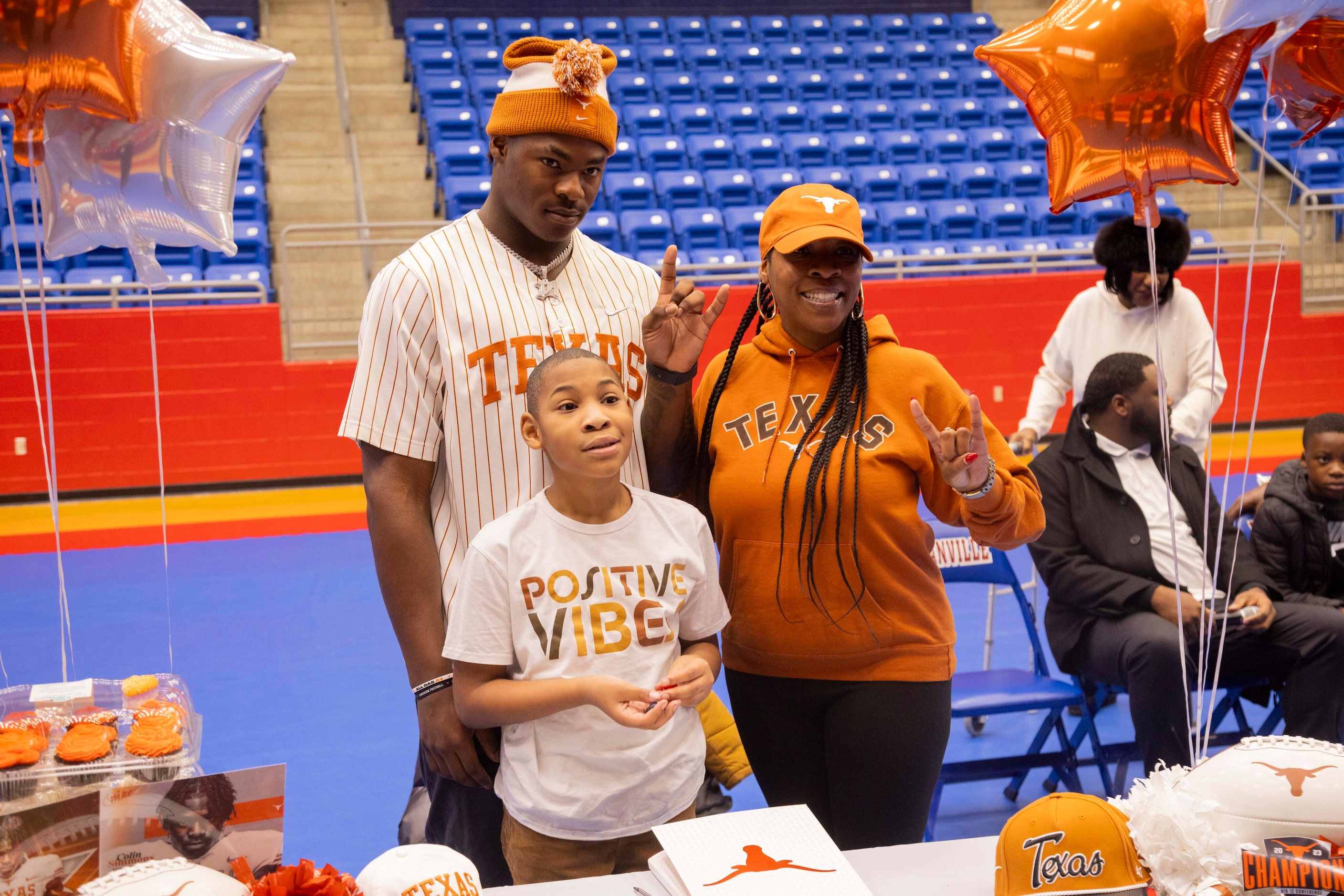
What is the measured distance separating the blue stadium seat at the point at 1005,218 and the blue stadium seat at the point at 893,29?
363cm

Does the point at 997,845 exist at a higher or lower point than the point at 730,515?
lower

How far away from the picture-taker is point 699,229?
31.2 feet

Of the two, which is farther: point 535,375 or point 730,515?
point 730,515

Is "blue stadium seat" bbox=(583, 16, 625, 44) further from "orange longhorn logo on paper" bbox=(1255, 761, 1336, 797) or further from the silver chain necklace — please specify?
"orange longhorn logo on paper" bbox=(1255, 761, 1336, 797)

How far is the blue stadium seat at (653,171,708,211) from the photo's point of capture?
9984 millimetres

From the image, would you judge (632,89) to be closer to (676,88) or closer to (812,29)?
(676,88)

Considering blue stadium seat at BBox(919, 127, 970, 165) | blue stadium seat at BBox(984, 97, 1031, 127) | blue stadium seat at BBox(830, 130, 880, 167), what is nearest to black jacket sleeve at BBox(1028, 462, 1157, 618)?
blue stadium seat at BBox(830, 130, 880, 167)

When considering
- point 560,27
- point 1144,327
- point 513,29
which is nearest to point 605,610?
point 1144,327

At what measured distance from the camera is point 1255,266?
347 inches

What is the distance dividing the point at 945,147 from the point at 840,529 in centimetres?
1027

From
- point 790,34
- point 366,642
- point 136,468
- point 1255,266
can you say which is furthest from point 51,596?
point 790,34

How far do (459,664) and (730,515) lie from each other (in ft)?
1.58

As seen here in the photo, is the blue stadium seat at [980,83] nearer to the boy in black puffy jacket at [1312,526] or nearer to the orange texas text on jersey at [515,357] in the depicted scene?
the boy in black puffy jacket at [1312,526]

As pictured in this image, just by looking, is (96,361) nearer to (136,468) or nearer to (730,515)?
(136,468)
